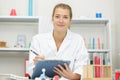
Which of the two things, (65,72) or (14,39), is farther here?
(14,39)

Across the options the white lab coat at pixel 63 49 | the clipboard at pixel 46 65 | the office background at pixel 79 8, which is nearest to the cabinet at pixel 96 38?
the office background at pixel 79 8

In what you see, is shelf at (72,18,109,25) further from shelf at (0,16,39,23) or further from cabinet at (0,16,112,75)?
shelf at (0,16,39,23)

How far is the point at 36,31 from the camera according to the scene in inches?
119

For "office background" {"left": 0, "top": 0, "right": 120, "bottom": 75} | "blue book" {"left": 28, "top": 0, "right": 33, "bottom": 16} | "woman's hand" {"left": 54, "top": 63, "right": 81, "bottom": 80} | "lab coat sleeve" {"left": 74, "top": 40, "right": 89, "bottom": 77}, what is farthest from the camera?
"office background" {"left": 0, "top": 0, "right": 120, "bottom": 75}

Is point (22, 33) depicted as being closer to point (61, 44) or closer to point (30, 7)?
point (30, 7)

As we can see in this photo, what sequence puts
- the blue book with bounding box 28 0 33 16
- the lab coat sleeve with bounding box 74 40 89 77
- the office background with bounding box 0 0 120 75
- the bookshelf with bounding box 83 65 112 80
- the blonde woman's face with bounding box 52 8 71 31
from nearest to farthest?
1. the bookshelf with bounding box 83 65 112 80
2. the lab coat sleeve with bounding box 74 40 89 77
3. the blonde woman's face with bounding box 52 8 71 31
4. the blue book with bounding box 28 0 33 16
5. the office background with bounding box 0 0 120 75

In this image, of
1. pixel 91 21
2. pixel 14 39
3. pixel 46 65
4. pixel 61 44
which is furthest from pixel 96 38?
pixel 46 65

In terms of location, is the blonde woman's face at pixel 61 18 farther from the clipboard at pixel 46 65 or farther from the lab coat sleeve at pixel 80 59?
the clipboard at pixel 46 65

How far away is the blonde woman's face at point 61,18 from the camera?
6.23 ft

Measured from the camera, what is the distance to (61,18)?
190 centimetres

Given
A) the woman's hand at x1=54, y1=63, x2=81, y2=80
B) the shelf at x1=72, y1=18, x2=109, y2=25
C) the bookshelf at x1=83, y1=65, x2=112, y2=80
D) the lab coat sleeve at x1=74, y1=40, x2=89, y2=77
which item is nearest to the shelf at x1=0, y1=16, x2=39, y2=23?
the shelf at x1=72, y1=18, x2=109, y2=25

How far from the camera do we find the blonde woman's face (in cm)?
190

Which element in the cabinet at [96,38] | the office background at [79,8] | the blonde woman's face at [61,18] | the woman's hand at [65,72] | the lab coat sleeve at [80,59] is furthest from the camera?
the office background at [79,8]

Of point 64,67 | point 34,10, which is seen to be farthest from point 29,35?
point 64,67
